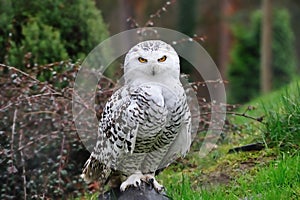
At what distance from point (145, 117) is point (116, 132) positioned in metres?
0.30

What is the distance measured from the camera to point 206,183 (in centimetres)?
497

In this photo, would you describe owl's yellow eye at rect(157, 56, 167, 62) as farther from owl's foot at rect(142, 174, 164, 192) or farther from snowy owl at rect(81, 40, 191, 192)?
owl's foot at rect(142, 174, 164, 192)

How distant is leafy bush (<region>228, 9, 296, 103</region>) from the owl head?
1228cm

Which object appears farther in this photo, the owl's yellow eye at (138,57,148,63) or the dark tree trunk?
the dark tree trunk

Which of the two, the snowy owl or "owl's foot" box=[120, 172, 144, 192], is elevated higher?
the snowy owl

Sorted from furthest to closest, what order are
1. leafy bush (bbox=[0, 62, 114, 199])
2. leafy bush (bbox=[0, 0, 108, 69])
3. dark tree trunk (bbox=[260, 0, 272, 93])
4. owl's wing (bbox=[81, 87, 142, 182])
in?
dark tree trunk (bbox=[260, 0, 272, 93])
leafy bush (bbox=[0, 0, 108, 69])
leafy bush (bbox=[0, 62, 114, 199])
owl's wing (bbox=[81, 87, 142, 182])

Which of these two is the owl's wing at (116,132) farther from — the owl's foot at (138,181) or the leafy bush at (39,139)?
the leafy bush at (39,139)

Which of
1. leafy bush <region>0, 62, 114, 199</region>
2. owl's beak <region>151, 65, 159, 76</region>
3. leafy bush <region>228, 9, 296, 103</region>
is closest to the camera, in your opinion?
owl's beak <region>151, 65, 159, 76</region>

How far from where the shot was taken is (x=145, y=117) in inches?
149

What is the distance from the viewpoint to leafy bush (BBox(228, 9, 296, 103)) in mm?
16203

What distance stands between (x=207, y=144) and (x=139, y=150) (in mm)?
1887

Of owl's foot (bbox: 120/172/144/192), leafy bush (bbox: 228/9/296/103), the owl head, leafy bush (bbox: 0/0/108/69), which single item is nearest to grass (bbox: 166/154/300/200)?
owl's foot (bbox: 120/172/144/192)

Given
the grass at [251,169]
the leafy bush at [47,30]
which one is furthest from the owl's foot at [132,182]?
the leafy bush at [47,30]

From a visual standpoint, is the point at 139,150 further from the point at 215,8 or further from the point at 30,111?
Answer: the point at 215,8
